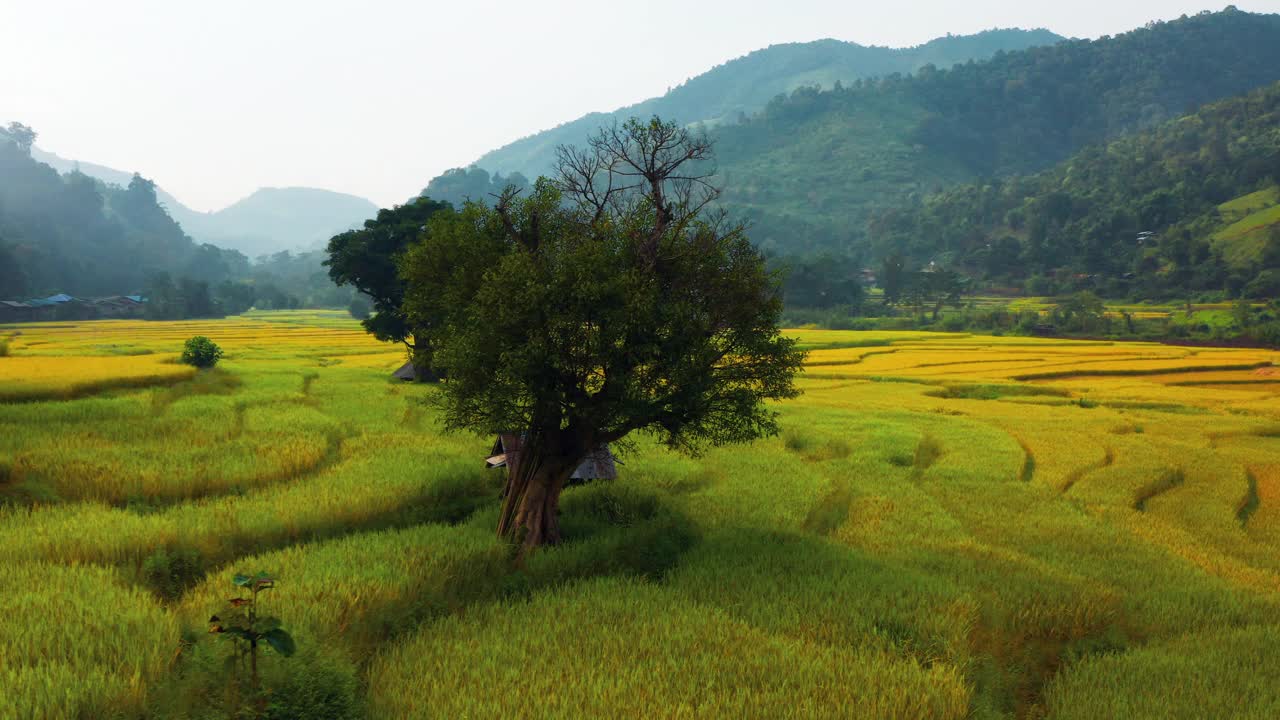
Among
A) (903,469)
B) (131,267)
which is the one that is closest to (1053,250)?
(903,469)

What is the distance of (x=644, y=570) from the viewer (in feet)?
37.7

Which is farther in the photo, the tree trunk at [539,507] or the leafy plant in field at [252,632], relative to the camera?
the tree trunk at [539,507]

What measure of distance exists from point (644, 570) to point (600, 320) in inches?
167

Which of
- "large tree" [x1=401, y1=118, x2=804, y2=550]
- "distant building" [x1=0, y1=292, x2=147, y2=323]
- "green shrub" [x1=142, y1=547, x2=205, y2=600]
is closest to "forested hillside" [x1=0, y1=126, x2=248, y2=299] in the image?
"distant building" [x1=0, y1=292, x2=147, y2=323]

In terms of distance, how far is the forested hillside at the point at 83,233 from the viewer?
10200 cm

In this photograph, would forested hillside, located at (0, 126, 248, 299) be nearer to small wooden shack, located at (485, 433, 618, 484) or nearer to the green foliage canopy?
the green foliage canopy

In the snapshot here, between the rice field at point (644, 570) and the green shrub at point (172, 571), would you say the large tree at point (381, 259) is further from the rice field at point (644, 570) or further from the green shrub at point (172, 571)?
the green shrub at point (172, 571)

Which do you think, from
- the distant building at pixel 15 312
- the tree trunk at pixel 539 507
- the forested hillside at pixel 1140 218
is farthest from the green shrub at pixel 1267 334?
the distant building at pixel 15 312

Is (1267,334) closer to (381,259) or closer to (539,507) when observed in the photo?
(381,259)

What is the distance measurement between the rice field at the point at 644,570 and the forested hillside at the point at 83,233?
9515cm

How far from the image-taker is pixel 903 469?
59.4 ft

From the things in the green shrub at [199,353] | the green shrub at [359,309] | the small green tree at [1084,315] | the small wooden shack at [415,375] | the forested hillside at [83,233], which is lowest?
the small green tree at [1084,315]

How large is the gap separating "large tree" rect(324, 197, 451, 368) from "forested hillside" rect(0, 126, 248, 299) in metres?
78.6

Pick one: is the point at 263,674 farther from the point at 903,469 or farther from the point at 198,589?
the point at 903,469
